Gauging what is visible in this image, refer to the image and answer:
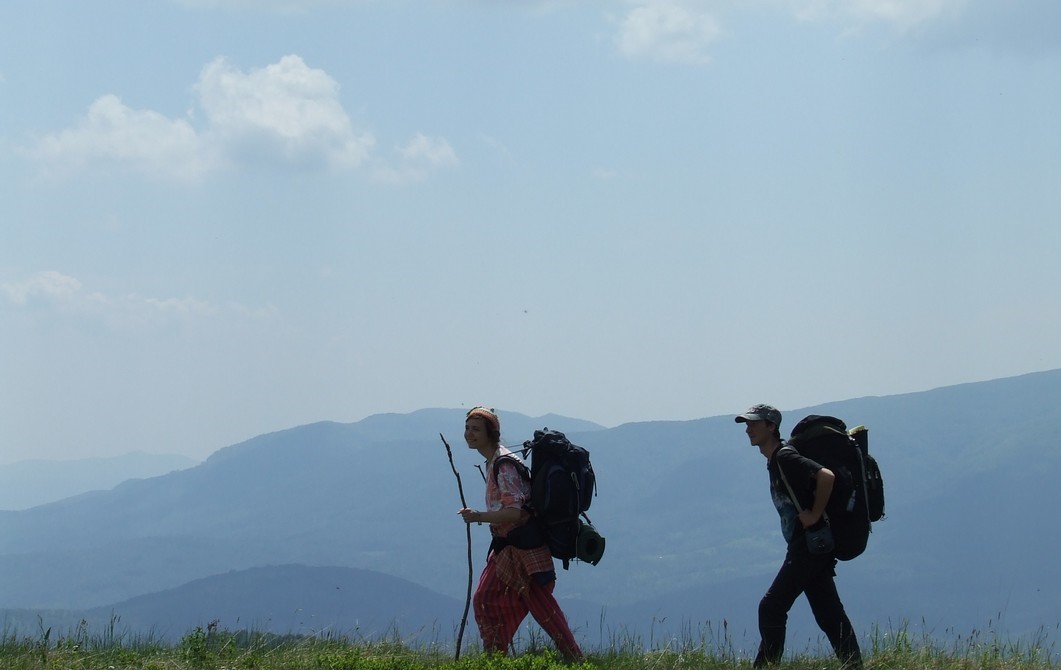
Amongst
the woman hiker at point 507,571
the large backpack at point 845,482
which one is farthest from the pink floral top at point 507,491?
the large backpack at point 845,482

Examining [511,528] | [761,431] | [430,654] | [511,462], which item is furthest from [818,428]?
[430,654]

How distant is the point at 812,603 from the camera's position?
26.4ft

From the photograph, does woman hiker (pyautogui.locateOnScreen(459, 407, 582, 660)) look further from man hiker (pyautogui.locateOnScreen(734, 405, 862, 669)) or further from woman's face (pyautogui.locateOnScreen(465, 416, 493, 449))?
man hiker (pyautogui.locateOnScreen(734, 405, 862, 669))

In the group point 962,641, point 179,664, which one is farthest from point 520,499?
point 962,641

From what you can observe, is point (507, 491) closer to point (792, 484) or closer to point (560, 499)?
point (560, 499)

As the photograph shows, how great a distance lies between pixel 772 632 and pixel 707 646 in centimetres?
83

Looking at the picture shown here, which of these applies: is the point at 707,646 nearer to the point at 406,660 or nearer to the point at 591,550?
the point at 591,550

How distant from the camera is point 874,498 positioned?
8.12 meters

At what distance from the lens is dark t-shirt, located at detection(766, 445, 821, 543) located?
7848mm

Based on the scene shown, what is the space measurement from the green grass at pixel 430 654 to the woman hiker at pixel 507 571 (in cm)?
23

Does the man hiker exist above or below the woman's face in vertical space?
below

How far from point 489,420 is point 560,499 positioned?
0.77 m

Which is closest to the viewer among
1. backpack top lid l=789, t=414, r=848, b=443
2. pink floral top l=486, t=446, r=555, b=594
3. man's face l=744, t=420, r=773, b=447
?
backpack top lid l=789, t=414, r=848, b=443

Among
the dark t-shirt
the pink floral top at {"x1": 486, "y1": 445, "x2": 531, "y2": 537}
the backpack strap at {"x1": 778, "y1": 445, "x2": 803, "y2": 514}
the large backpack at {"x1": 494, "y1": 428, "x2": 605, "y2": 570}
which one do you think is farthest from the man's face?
the pink floral top at {"x1": 486, "y1": 445, "x2": 531, "y2": 537}
